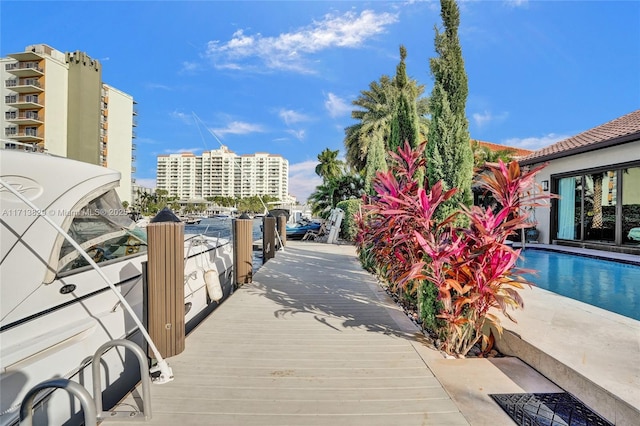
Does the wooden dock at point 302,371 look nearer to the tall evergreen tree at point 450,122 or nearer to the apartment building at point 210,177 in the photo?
the tall evergreen tree at point 450,122

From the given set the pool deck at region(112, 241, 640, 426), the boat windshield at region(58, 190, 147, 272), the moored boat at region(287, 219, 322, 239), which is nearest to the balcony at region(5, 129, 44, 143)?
the moored boat at region(287, 219, 322, 239)

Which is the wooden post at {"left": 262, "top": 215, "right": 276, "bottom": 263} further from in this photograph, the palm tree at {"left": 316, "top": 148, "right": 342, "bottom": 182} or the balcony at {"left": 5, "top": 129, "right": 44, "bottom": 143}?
the balcony at {"left": 5, "top": 129, "right": 44, "bottom": 143}

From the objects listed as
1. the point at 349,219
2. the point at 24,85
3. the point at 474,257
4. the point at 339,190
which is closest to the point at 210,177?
the point at 24,85

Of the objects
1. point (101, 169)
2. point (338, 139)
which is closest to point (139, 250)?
point (101, 169)

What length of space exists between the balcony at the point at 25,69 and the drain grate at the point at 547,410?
57.2 m

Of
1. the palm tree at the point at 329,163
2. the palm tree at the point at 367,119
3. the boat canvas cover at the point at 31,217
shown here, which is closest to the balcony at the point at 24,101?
the palm tree at the point at 329,163

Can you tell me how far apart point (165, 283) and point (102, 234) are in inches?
34.5

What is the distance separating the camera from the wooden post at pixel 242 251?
5.36 metres

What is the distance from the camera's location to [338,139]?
25656 mm

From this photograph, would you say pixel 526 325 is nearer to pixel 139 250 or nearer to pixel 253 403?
pixel 253 403

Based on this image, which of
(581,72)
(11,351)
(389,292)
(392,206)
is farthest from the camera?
(581,72)

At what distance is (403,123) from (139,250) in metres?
4.06

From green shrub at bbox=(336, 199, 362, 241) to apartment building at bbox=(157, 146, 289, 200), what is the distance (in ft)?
235

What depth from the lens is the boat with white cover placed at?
67.5 inches
